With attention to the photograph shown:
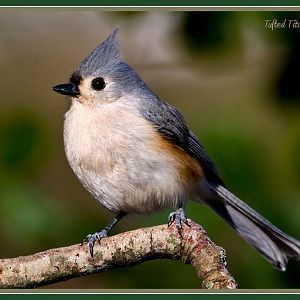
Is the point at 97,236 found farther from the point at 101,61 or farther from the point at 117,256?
the point at 101,61

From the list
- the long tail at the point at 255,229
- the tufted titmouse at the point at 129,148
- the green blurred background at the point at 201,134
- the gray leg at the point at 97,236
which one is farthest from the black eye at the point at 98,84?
the long tail at the point at 255,229

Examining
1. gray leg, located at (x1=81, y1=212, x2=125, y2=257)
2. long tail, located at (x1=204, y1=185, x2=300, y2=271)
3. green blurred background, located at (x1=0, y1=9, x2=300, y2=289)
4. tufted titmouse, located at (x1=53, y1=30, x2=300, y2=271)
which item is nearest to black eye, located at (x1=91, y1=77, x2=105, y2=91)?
tufted titmouse, located at (x1=53, y1=30, x2=300, y2=271)

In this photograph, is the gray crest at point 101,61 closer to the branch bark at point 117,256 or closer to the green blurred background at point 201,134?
the green blurred background at point 201,134

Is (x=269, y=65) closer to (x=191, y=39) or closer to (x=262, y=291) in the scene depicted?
(x=191, y=39)

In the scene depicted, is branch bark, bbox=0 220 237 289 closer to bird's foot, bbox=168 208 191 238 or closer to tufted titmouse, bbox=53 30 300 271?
bird's foot, bbox=168 208 191 238

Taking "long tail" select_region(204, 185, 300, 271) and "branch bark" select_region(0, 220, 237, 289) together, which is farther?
"long tail" select_region(204, 185, 300, 271)

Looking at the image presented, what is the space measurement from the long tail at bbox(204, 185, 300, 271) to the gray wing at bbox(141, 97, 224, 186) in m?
0.12

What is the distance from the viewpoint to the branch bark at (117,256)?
2.93 meters

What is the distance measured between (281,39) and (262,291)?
0.93 m

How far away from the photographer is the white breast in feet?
11.3

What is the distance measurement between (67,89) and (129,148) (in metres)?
0.36

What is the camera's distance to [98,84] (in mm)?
3607

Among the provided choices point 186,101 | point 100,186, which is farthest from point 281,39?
point 100,186
